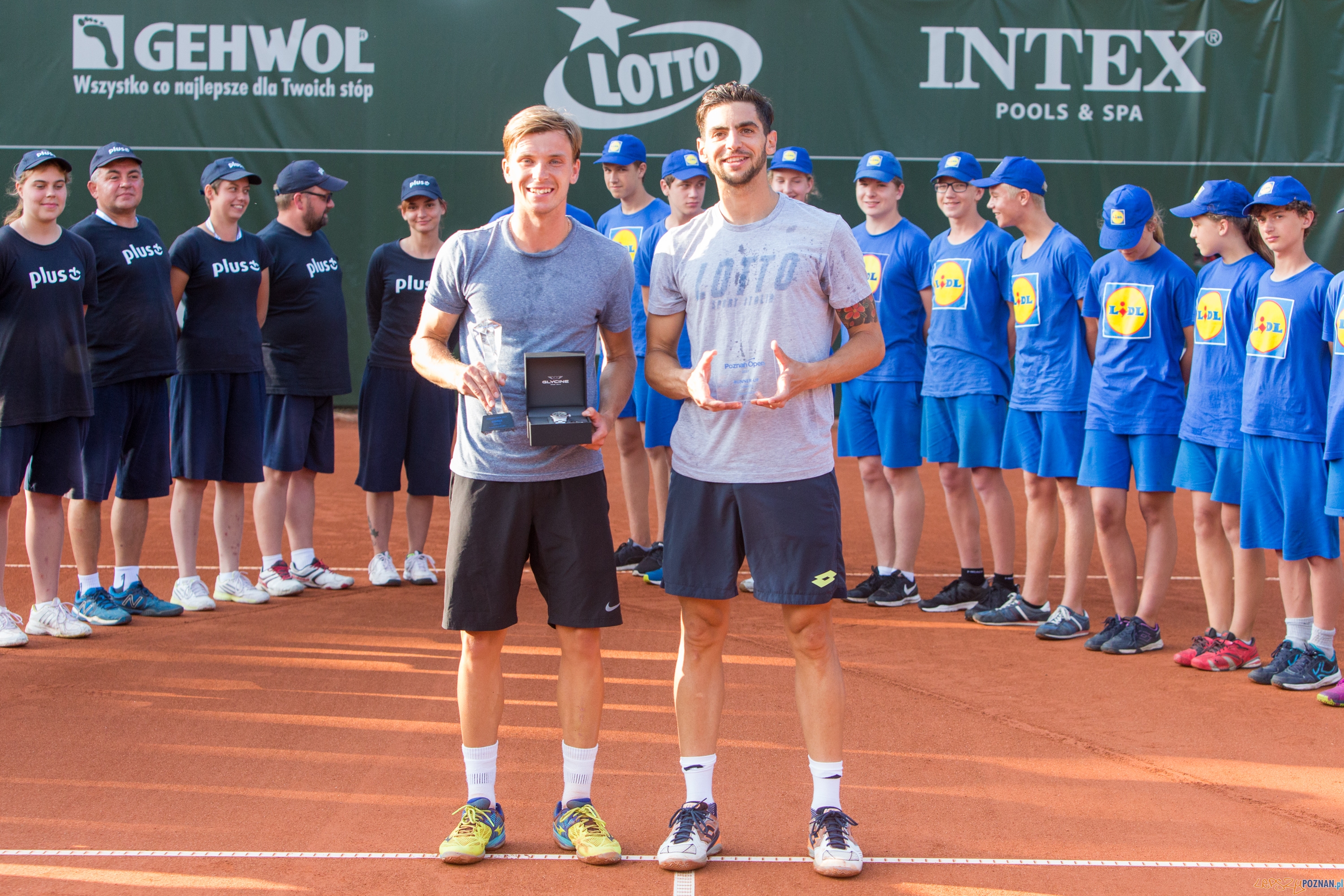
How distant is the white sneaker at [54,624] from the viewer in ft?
16.5

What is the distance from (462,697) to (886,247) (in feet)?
11.6

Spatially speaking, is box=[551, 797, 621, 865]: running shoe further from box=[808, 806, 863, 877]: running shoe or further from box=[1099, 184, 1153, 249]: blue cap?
box=[1099, 184, 1153, 249]: blue cap

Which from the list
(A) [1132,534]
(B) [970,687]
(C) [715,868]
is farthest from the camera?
(A) [1132,534]

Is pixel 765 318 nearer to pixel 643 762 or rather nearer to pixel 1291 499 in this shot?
pixel 643 762

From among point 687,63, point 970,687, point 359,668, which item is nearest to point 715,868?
point 970,687

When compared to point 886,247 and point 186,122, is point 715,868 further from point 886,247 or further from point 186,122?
point 186,122

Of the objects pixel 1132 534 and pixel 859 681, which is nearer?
pixel 859 681

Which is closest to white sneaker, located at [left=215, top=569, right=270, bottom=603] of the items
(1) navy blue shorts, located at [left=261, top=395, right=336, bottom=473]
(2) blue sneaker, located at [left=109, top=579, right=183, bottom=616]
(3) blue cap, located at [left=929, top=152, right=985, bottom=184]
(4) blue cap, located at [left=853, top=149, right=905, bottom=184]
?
(2) blue sneaker, located at [left=109, top=579, right=183, bottom=616]

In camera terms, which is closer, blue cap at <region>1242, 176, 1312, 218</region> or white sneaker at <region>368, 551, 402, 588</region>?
blue cap at <region>1242, 176, 1312, 218</region>

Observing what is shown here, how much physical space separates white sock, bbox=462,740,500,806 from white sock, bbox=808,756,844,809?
83 centimetres

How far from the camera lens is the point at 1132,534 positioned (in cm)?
775

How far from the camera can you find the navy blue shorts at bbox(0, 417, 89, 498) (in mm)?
4840

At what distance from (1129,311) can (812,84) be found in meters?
7.10

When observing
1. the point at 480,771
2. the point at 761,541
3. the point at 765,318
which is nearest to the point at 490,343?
the point at 765,318
